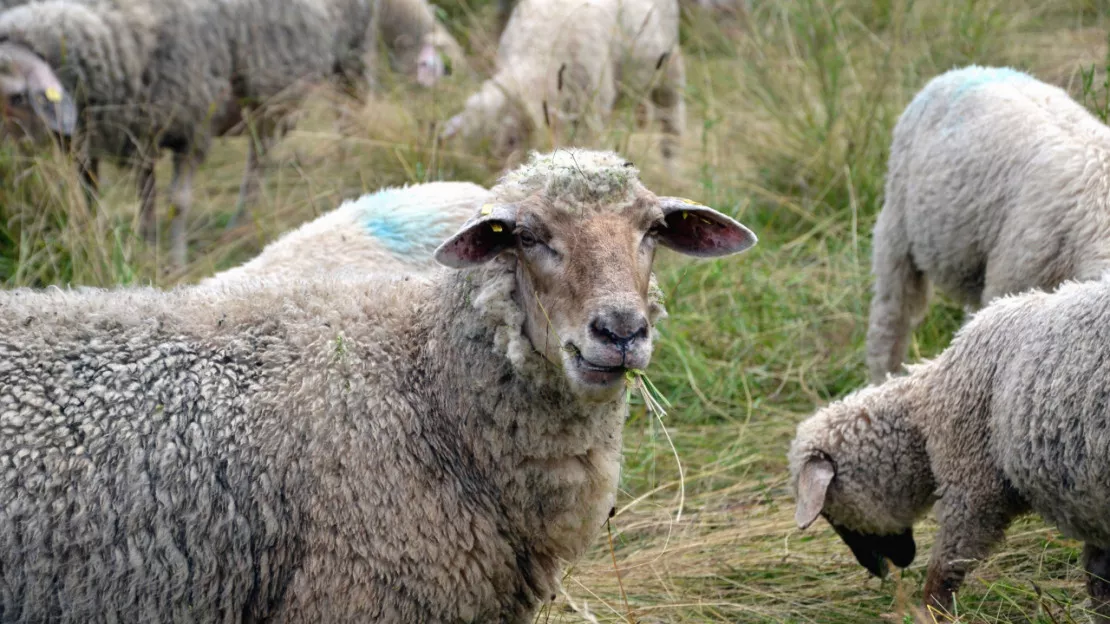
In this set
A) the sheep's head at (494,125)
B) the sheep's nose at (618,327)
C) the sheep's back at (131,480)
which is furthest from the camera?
the sheep's head at (494,125)

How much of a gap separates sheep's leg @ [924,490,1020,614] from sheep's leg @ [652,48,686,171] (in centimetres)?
396

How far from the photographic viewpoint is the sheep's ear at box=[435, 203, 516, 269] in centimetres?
247

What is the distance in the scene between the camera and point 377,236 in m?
3.90

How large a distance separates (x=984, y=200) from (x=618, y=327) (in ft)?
8.15

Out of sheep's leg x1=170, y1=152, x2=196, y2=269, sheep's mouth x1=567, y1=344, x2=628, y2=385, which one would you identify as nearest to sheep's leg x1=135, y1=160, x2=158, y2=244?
sheep's leg x1=170, y1=152, x2=196, y2=269

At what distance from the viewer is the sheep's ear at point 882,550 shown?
3648 mm

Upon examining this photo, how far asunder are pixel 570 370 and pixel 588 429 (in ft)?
0.96

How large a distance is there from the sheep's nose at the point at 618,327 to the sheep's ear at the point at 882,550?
175cm

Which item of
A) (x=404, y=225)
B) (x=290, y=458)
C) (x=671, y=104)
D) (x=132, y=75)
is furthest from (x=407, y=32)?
(x=290, y=458)

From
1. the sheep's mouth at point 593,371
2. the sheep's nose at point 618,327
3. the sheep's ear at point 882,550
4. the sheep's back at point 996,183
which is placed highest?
Answer: the sheep's nose at point 618,327

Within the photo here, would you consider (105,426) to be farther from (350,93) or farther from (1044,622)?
(350,93)

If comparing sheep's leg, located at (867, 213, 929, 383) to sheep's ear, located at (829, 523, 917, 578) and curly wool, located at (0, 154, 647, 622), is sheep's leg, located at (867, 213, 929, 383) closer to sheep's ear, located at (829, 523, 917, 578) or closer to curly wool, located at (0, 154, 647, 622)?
sheep's ear, located at (829, 523, 917, 578)

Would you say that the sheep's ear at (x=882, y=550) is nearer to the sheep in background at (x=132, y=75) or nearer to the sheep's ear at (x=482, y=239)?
the sheep's ear at (x=482, y=239)

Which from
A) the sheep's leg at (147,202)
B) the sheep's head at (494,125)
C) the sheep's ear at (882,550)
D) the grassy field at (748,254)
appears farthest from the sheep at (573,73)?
the sheep's ear at (882,550)
